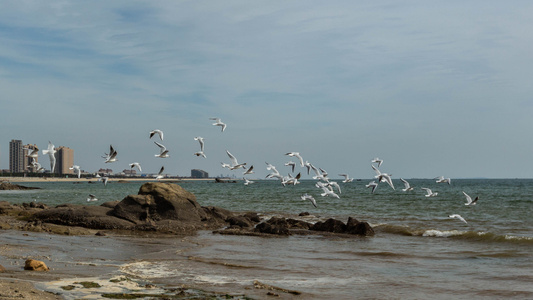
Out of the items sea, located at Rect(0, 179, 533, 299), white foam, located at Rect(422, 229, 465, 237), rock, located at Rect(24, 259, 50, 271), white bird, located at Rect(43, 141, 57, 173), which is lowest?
white foam, located at Rect(422, 229, 465, 237)

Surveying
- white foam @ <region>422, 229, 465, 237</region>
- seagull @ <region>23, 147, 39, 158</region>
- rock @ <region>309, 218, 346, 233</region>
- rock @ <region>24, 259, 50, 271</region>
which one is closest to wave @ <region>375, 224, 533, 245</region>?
white foam @ <region>422, 229, 465, 237</region>

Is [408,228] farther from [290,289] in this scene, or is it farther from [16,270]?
[16,270]

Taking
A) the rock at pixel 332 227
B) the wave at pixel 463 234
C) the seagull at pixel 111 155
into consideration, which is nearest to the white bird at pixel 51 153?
the seagull at pixel 111 155

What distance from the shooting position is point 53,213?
21.4 meters

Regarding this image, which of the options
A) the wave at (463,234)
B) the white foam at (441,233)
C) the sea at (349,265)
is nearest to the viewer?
the sea at (349,265)

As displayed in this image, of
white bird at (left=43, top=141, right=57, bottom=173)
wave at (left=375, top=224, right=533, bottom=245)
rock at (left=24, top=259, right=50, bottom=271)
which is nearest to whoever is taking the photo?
rock at (left=24, top=259, right=50, bottom=271)

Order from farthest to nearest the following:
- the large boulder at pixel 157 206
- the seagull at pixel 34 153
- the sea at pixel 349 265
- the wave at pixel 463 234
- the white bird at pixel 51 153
A: the large boulder at pixel 157 206, the seagull at pixel 34 153, the wave at pixel 463 234, the white bird at pixel 51 153, the sea at pixel 349 265

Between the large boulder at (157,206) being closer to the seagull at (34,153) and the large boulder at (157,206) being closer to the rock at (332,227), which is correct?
the seagull at (34,153)

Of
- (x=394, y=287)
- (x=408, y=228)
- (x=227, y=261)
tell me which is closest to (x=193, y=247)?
(x=227, y=261)

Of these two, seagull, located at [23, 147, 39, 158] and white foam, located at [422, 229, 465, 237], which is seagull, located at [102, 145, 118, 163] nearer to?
seagull, located at [23, 147, 39, 158]

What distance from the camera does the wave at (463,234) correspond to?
20.4 meters

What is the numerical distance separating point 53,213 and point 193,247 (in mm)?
8163

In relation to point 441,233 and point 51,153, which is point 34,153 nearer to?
point 51,153

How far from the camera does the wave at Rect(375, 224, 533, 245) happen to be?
20.4 m
